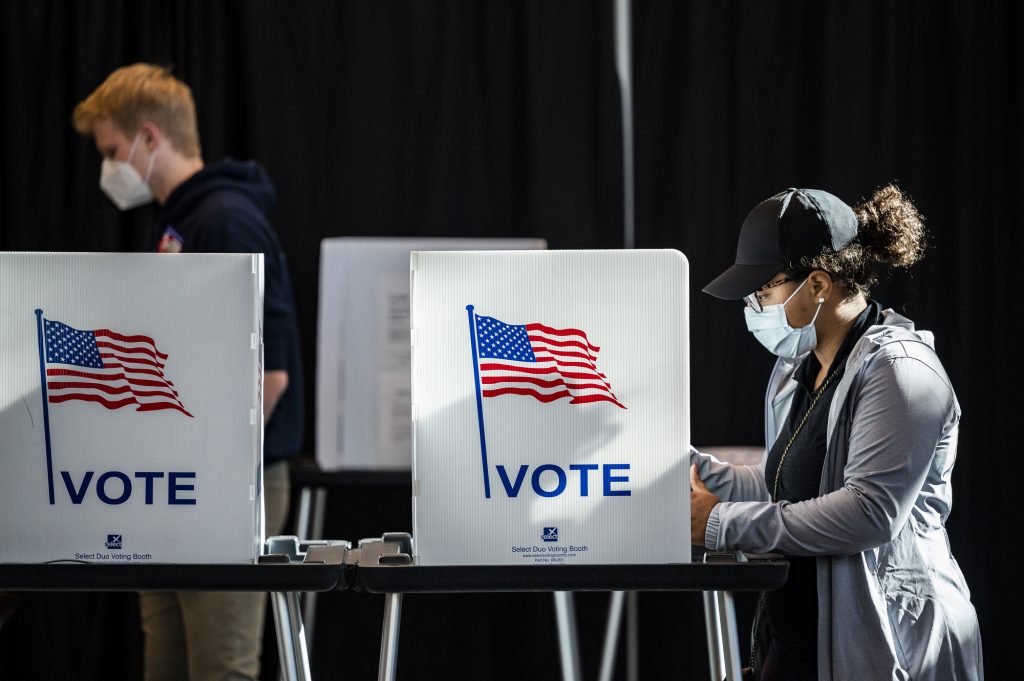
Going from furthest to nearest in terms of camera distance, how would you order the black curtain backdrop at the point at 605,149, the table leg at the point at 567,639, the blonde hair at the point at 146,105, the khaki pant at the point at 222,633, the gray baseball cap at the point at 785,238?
the black curtain backdrop at the point at 605,149 < the table leg at the point at 567,639 < the blonde hair at the point at 146,105 < the khaki pant at the point at 222,633 < the gray baseball cap at the point at 785,238

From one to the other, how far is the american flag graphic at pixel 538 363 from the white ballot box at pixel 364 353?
1396 mm

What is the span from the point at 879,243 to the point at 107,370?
1.05 metres

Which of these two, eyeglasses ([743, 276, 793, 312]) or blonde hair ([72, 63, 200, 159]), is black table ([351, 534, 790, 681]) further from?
blonde hair ([72, 63, 200, 159])

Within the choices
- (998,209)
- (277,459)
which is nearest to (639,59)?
(998,209)

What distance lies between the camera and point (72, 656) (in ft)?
9.56

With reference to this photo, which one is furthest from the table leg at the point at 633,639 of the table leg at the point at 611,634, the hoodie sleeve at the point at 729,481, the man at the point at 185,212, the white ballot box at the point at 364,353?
the hoodie sleeve at the point at 729,481

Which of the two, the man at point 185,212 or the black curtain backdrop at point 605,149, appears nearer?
the man at point 185,212

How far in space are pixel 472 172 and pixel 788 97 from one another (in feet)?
2.86

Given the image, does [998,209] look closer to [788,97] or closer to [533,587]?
[788,97]

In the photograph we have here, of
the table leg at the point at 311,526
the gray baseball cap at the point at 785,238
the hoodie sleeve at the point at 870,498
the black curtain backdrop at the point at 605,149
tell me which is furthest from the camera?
the black curtain backdrop at the point at 605,149

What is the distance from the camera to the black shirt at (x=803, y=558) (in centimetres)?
153

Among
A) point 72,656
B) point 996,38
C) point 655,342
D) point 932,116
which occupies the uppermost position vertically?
point 996,38

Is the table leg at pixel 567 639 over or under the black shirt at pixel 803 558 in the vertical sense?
under

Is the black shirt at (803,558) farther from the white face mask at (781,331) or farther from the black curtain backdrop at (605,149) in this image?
the black curtain backdrop at (605,149)
